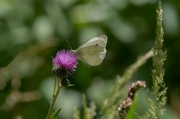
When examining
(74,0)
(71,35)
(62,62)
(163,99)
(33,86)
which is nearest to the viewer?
(163,99)

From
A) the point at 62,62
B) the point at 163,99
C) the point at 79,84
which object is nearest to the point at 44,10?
the point at 79,84

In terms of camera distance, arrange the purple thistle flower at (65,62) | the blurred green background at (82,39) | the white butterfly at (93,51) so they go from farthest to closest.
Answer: the blurred green background at (82,39) → the white butterfly at (93,51) → the purple thistle flower at (65,62)

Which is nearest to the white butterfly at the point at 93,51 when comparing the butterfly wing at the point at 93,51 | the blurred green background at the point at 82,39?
the butterfly wing at the point at 93,51

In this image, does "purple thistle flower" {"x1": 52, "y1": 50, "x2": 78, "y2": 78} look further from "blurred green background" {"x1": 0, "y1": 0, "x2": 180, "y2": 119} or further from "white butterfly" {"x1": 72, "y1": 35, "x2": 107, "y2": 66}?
"blurred green background" {"x1": 0, "y1": 0, "x2": 180, "y2": 119}

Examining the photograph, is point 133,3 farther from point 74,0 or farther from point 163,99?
point 163,99

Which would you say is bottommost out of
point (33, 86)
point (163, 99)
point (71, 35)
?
point (163, 99)

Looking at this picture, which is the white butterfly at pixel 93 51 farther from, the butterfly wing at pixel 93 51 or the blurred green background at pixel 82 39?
the blurred green background at pixel 82 39

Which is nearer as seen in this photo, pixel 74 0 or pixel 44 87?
pixel 44 87
